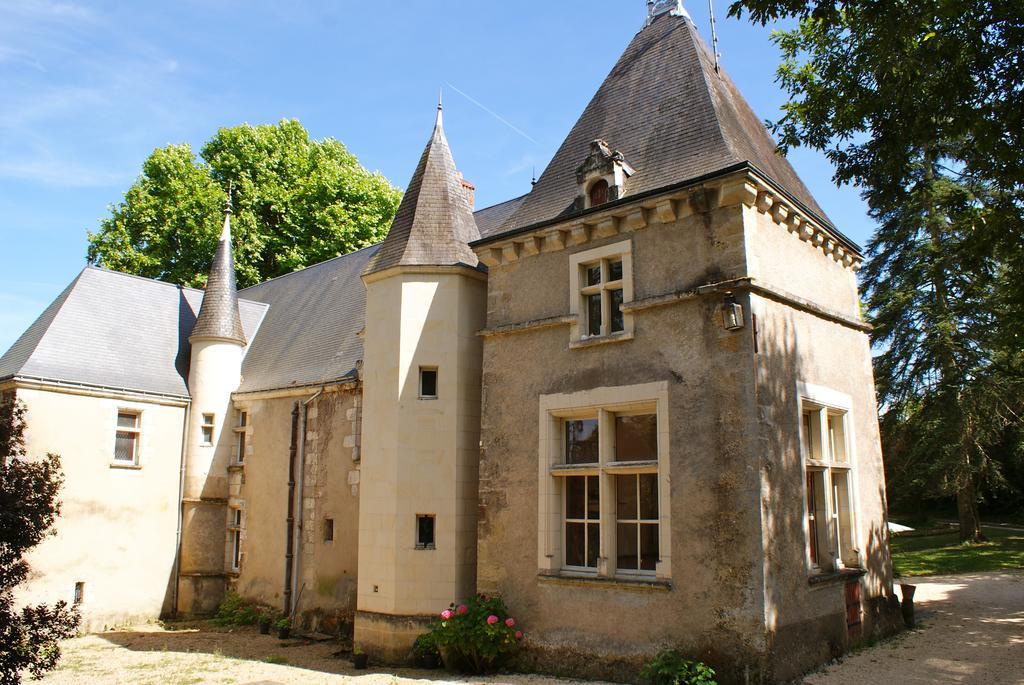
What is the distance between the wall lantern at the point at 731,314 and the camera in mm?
8461

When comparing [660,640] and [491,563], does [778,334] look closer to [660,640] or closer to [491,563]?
[660,640]

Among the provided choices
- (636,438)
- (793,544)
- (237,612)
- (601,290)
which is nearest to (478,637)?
(636,438)

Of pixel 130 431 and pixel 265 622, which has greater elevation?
pixel 130 431

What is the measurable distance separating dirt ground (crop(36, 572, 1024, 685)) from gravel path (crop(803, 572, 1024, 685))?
0.04 ft

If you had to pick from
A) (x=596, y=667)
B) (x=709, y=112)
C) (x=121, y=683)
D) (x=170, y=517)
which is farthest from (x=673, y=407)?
(x=170, y=517)

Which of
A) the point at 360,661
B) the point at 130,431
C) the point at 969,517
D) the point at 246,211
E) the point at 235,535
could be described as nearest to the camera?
the point at 360,661

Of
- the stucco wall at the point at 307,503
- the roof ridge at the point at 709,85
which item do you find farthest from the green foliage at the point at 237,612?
the roof ridge at the point at 709,85

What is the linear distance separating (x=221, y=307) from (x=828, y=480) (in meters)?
13.6

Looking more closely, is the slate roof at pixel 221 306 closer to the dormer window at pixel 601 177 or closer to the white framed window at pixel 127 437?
the white framed window at pixel 127 437

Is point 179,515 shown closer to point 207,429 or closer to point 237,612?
point 207,429

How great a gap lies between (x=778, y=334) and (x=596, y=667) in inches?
176

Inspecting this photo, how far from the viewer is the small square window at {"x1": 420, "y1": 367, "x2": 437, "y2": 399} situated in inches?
456

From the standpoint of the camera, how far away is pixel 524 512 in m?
10.1

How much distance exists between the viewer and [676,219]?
9320 millimetres
